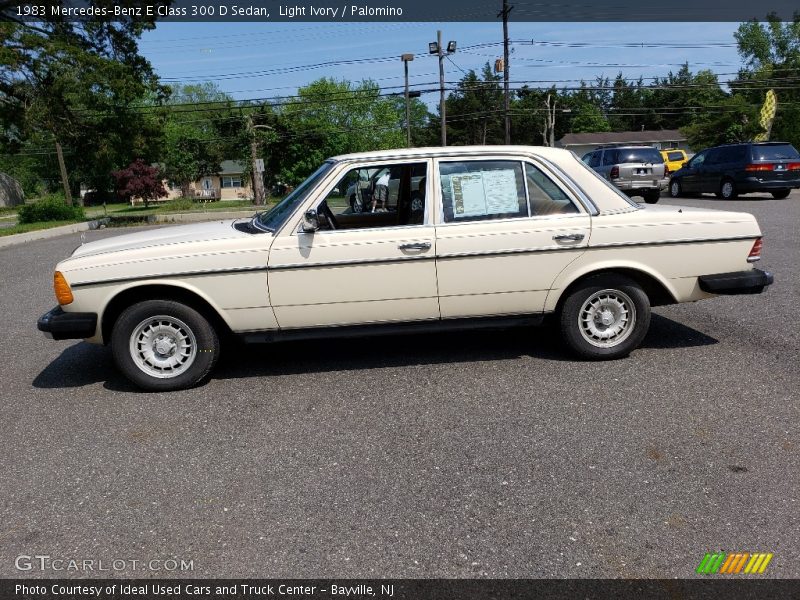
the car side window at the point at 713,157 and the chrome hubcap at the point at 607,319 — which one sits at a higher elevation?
the car side window at the point at 713,157

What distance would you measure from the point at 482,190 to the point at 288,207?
1.51 m

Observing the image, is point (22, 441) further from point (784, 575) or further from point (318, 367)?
point (784, 575)

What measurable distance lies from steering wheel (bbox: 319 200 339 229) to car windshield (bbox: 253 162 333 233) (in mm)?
147

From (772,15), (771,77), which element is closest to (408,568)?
(771,77)

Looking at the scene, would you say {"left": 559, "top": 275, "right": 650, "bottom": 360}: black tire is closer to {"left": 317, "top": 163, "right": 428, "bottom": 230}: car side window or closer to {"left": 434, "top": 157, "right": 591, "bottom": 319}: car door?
{"left": 434, "top": 157, "right": 591, "bottom": 319}: car door

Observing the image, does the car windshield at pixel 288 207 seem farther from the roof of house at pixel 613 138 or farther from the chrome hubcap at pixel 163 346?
the roof of house at pixel 613 138

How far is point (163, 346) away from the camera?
4.81 metres

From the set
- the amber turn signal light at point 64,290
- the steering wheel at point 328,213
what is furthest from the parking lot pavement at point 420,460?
the steering wheel at point 328,213

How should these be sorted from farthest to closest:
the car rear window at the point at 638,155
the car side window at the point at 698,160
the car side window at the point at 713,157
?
1. the car rear window at the point at 638,155
2. the car side window at the point at 698,160
3. the car side window at the point at 713,157

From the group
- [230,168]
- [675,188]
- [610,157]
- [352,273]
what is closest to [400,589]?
[352,273]

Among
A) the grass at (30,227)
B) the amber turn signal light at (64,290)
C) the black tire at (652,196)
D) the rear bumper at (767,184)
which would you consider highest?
the amber turn signal light at (64,290)

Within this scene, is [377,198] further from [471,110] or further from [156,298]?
[471,110]

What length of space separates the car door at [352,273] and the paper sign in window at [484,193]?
0.79 ft

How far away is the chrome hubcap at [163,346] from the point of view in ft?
15.7
